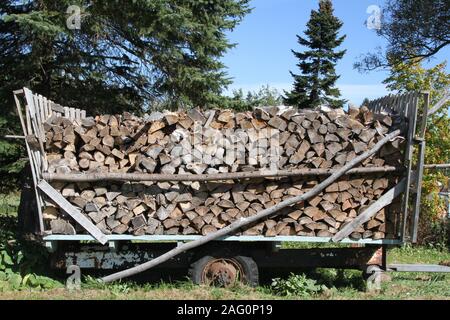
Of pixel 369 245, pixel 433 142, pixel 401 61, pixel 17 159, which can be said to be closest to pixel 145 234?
pixel 369 245

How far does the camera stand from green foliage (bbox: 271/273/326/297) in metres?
6.93

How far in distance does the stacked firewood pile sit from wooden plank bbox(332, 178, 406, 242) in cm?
12

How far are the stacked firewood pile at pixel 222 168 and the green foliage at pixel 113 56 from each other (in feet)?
11.6

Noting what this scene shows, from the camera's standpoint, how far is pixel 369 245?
7340 mm

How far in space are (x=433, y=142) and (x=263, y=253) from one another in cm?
747

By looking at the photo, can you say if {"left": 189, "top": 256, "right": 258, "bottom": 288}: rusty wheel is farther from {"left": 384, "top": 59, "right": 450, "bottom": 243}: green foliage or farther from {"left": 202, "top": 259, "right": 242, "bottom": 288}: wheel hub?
{"left": 384, "top": 59, "right": 450, "bottom": 243}: green foliage

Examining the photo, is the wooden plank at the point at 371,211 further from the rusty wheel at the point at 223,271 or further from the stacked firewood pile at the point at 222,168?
the rusty wheel at the point at 223,271

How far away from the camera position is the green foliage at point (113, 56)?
10266mm

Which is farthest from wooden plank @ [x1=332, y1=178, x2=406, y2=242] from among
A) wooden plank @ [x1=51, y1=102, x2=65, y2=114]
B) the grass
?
wooden plank @ [x1=51, y1=102, x2=65, y2=114]

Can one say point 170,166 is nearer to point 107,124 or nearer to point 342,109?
point 107,124

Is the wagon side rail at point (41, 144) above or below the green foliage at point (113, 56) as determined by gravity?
below

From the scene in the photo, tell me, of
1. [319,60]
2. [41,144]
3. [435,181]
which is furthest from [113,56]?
[319,60]

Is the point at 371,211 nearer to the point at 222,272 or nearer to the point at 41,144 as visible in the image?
the point at 222,272

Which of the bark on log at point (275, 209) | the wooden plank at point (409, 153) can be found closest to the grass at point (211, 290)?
the bark on log at point (275, 209)
